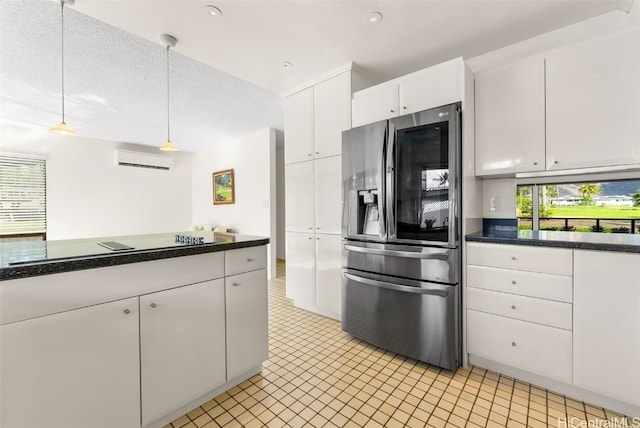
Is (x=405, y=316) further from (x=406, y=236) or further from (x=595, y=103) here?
(x=595, y=103)

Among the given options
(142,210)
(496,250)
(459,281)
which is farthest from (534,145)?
(142,210)

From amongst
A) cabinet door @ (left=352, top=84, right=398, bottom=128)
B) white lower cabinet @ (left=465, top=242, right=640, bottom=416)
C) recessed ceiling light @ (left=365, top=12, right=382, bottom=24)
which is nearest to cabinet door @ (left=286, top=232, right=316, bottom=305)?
cabinet door @ (left=352, top=84, right=398, bottom=128)

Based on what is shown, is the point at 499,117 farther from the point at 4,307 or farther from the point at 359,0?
the point at 4,307

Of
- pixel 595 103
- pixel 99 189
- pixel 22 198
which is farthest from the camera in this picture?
pixel 99 189

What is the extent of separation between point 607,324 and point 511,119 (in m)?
1.39

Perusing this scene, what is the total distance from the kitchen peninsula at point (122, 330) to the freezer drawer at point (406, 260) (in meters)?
0.89

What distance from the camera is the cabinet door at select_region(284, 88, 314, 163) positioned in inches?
113

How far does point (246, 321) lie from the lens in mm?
1722

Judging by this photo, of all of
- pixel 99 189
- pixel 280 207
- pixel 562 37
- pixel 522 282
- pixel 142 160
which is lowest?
pixel 522 282

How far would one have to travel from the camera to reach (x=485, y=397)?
1.60 meters

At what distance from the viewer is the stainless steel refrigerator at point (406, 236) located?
1.83 metres

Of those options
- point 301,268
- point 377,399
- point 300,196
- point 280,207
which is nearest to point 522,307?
point 377,399

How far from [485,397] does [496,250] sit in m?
0.89

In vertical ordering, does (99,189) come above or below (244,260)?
above
